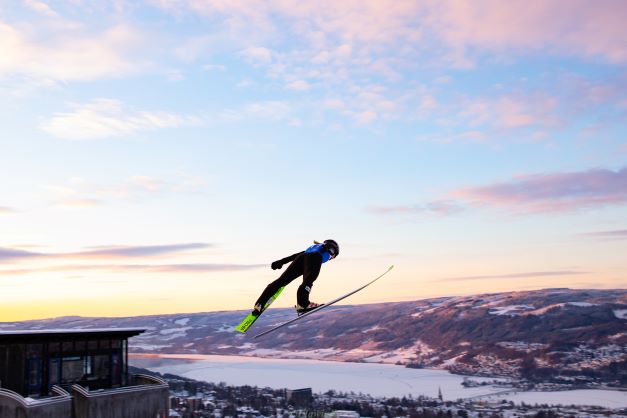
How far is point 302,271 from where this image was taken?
19.4 meters

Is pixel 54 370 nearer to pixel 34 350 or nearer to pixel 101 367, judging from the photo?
pixel 34 350

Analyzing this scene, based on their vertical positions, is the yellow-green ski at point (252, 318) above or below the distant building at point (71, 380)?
above

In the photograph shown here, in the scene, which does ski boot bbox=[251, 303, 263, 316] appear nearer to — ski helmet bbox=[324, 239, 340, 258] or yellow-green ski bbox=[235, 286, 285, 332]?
yellow-green ski bbox=[235, 286, 285, 332]

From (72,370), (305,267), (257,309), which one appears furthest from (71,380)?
(305,267)

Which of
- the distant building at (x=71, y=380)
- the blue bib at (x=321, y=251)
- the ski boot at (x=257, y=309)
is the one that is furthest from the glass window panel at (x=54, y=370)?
the blue bib at (x=321, y=251)

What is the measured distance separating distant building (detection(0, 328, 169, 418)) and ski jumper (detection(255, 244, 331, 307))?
25149 mm

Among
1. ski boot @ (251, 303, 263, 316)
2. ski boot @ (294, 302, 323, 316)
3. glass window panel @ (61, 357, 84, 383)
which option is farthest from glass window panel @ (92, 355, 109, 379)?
ski boot @ (294, 302, 323, 316)

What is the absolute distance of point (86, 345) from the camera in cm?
4459

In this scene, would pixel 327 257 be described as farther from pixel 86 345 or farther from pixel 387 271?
pixel 86 345

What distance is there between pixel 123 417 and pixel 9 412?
24.3 ft

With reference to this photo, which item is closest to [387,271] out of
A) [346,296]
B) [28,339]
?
[346,296]

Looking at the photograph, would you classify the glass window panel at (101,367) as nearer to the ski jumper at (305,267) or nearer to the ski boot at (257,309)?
the ski boot at (257,309)

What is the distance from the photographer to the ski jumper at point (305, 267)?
734 inches

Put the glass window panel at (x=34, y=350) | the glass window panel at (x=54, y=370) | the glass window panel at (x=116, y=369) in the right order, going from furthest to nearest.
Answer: the glass window panel at (x=116, y=369)
the glass window panel at (x=54, y=370)
the glass window panel at (x=34, y=350)
